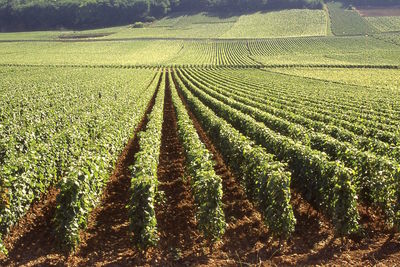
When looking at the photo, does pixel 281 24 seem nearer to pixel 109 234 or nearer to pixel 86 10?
pixel 86 10

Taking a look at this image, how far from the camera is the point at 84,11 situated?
189 m

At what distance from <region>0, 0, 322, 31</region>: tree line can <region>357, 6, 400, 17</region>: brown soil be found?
26.0 metres

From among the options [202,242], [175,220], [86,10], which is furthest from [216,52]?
[202,242]

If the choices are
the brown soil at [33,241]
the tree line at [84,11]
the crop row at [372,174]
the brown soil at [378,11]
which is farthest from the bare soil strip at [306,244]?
the tree line at [84,11]

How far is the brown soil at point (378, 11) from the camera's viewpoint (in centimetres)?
15641

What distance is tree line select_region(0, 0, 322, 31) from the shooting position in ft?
607

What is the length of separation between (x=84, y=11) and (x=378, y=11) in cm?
16615

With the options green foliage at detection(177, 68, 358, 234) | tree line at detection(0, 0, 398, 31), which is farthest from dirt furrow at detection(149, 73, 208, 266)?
tree line at detection(0, 0, 398, 31)

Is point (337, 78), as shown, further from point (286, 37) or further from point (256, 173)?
point (286, 37)

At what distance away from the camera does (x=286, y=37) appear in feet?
454

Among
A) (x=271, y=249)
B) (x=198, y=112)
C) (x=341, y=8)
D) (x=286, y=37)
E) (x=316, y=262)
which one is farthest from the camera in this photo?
(x=341, y=8)

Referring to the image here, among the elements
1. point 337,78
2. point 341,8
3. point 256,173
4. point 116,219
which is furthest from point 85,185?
point 341,8

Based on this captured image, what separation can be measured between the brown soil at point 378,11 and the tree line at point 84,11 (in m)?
26.0

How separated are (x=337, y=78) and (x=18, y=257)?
65397mm
